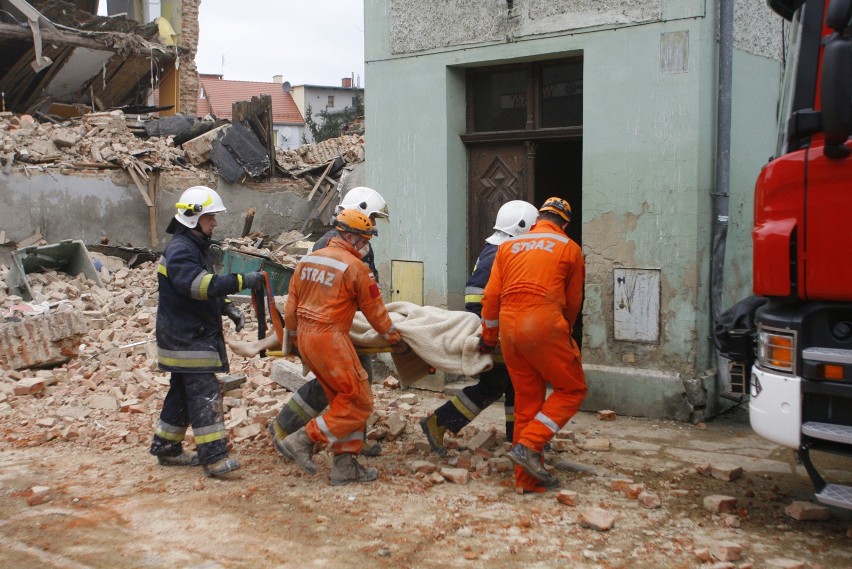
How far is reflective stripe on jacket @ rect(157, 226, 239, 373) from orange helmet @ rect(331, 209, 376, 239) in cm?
82

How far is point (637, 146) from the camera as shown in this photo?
713 cm

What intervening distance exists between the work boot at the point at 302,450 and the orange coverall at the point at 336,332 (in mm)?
101

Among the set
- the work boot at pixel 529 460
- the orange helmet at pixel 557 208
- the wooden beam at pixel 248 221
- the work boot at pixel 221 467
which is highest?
the orange helmet at pixel 557 208

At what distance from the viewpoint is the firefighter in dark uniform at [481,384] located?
5.94m

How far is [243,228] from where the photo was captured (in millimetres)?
15727

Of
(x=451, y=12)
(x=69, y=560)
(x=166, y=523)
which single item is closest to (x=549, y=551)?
(x=166, y=523)

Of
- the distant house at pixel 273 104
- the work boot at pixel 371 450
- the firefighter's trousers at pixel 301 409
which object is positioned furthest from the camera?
the distant house at pixel 273 104

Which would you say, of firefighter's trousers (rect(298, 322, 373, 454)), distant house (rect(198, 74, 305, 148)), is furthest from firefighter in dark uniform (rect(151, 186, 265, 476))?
distant house (rect(198, 74, 305, 148))

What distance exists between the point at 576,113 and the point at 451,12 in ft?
5.30

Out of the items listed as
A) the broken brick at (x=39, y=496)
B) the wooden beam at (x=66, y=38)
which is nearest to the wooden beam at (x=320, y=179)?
the wooden beam at (x=66, y=38)

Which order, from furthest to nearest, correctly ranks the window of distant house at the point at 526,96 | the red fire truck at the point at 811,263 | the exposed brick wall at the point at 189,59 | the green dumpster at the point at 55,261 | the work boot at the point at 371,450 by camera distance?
the exposed brick wall at the point at 189,59 → the green dumpster at the point at 55,261 → the window of distant house at the point at 526,96 → the work boot at the point at 371,450 → the red fire truck at the point at 811,263

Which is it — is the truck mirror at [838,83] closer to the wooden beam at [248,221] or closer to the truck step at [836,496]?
the truck step at [836,496]

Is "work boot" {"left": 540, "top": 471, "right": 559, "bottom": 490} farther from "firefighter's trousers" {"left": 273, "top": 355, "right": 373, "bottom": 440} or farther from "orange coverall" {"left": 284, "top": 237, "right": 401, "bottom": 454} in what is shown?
"firefighter's trousers" {"left": 273, "top": 355, "right": 373, "bottom": 440}

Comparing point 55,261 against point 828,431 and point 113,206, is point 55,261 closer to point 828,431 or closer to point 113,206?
→ point 113,206
